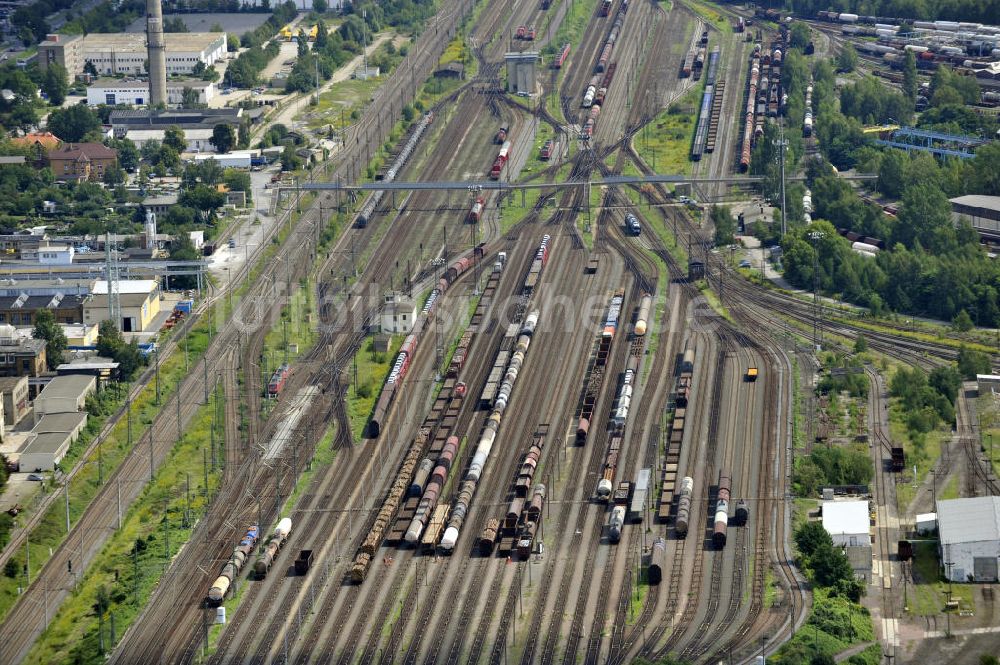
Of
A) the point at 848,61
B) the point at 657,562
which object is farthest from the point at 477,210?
the point at 657,562

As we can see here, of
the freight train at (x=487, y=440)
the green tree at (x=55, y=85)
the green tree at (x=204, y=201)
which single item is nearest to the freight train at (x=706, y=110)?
the green tree at (x=204, y=201)

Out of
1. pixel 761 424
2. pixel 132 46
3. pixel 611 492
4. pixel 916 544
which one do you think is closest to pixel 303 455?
pixel 611 492

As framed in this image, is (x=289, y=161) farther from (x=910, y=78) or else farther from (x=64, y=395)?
(x=910, y=78)

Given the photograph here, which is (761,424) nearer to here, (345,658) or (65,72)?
(345,658)

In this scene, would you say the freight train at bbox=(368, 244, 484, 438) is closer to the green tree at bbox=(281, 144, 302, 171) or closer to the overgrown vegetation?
the green tree at bbox=(281, 144, 302, 171)

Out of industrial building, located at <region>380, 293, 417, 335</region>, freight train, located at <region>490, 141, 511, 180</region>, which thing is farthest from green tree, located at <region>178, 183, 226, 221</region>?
industrial building, located at <region>380, 293, 417, 335</region>

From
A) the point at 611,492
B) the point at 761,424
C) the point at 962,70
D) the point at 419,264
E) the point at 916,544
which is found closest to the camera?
the point at 916,544
